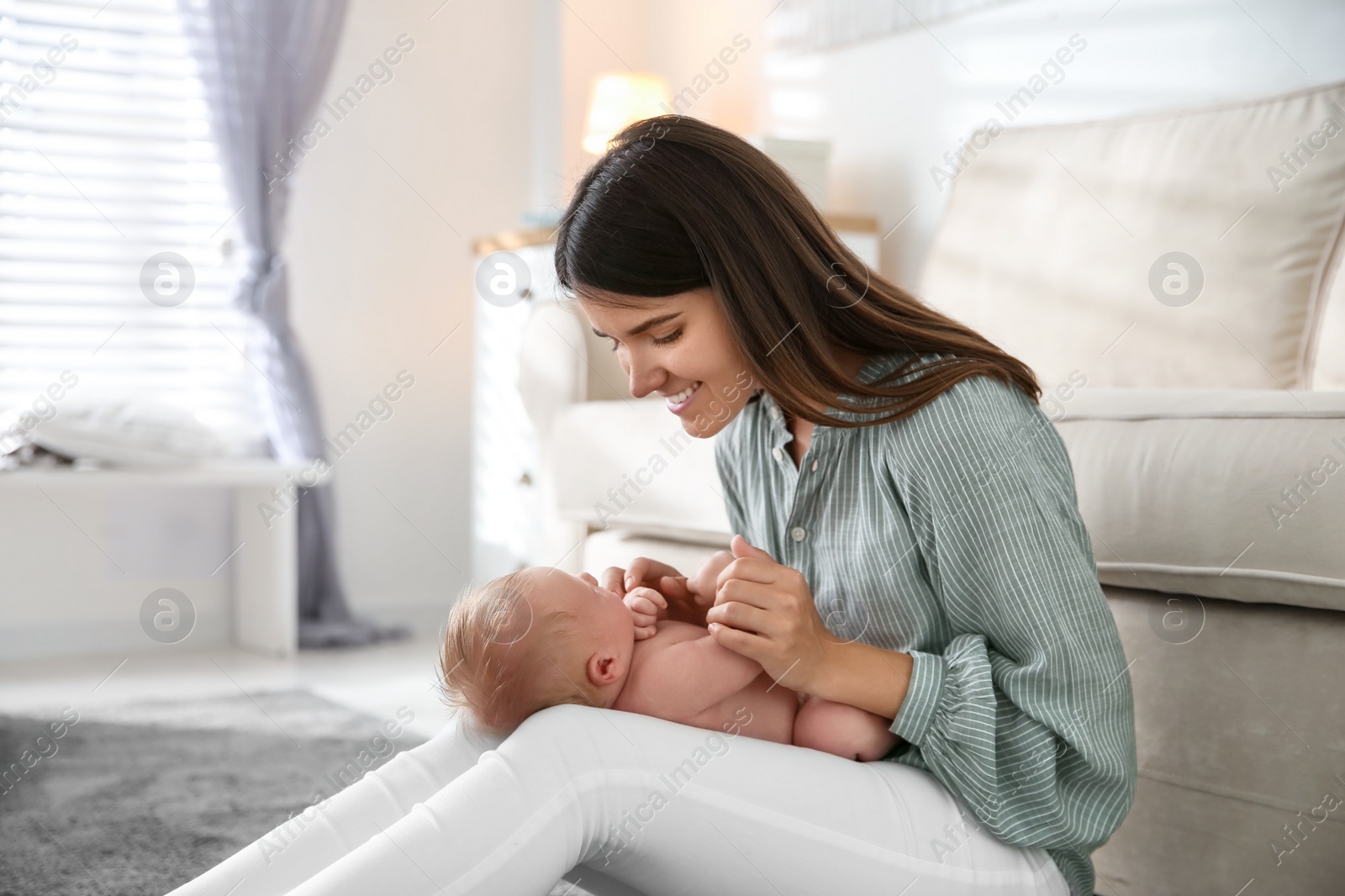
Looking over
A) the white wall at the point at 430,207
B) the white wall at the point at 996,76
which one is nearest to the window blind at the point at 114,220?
the white wall at the point at 430,207

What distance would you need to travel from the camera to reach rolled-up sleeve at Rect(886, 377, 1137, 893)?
832 mm

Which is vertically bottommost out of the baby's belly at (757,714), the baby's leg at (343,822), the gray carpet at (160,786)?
the gray carpet at (160,786)

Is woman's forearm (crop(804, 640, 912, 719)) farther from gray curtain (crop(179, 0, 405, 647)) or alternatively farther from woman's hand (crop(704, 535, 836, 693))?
gray curtain (crop(179, 0, 405, 647))

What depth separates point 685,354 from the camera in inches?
36.9

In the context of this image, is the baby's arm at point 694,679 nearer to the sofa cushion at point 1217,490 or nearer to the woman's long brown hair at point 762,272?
the woman's long brown hair at point 762,272

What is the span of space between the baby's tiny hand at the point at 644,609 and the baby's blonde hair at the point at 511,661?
2.8 inches

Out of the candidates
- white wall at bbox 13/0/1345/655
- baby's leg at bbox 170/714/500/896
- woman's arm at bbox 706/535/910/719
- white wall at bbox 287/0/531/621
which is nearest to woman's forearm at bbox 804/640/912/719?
woman's arm at bbox 706/535/910/719

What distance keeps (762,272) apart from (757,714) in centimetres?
34

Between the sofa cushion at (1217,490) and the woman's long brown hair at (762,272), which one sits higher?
the woman's long brown hair at (762,272)

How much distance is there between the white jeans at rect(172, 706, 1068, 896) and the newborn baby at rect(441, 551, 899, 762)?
0.05 metres

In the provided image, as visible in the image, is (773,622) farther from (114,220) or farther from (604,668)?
(114,220)

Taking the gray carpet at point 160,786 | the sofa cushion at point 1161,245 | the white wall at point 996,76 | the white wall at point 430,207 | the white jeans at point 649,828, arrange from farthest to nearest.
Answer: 1. the white wall at point 430,207
2. the white wall at point 996,76
3. the sofa cushion at point 1161,245
4. the gray carpet at point 160,786
5. the white jeans at point 649,828

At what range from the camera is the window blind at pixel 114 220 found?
2666 mm

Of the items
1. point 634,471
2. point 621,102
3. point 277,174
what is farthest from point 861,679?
point 277,174
